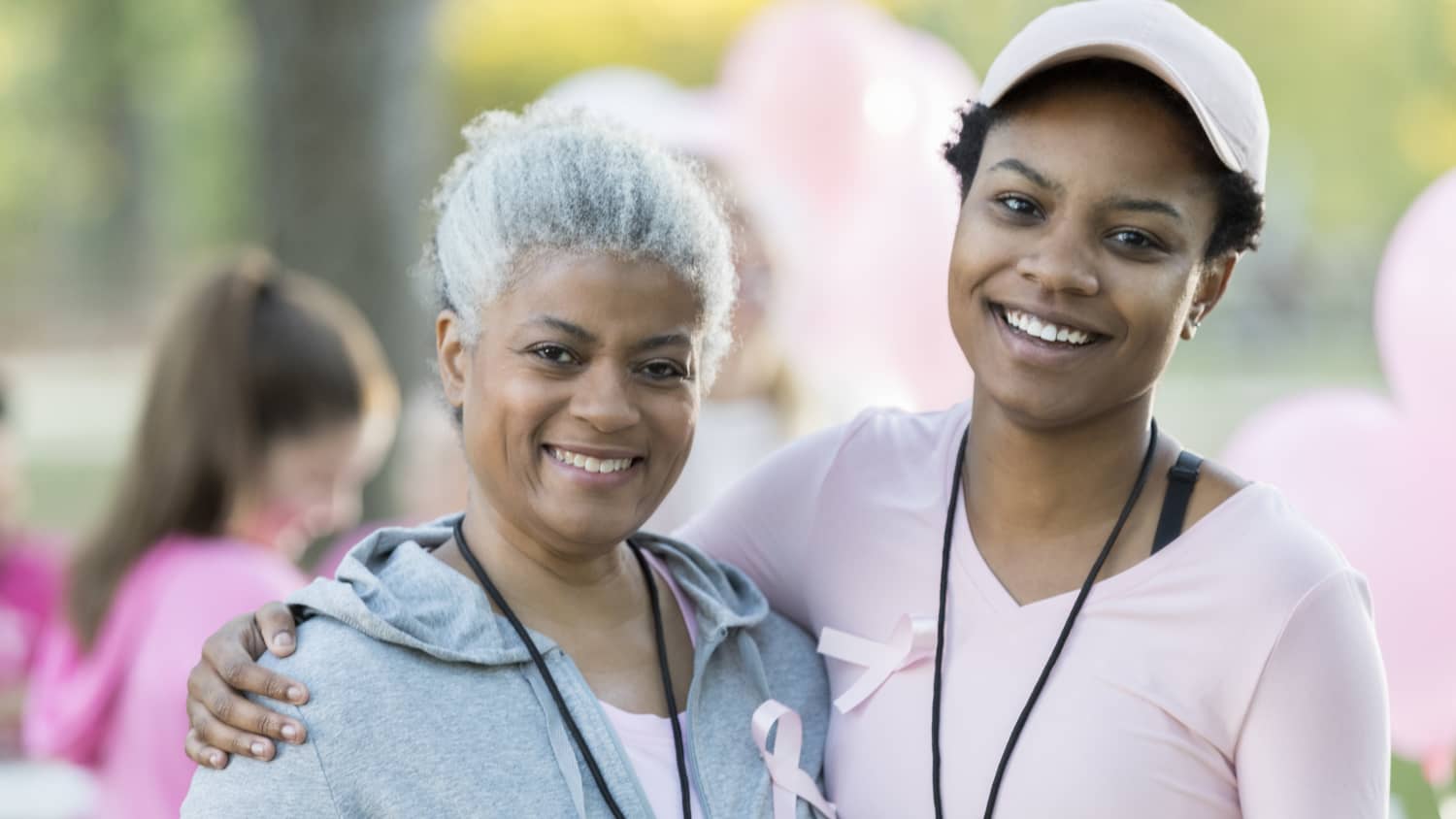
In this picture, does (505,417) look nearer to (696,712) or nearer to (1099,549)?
(696,712)

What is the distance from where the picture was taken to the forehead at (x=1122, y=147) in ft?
5.93

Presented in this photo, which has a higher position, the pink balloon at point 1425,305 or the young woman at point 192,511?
the pink balloon at point 1425,305

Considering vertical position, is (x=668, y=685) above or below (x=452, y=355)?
below

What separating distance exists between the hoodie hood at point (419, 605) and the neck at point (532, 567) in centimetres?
5

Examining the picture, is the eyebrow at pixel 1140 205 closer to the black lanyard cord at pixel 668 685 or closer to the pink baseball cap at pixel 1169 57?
the pink baseball cap at pixel 1169 57

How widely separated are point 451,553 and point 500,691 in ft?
0.78

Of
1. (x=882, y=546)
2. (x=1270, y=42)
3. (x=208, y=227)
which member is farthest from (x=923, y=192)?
(x=208, y=227)

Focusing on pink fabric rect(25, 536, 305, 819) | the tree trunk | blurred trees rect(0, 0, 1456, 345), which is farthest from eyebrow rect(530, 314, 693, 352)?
blurred trees rect(0, 0, 1456, 345)

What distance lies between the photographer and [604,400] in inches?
71.2

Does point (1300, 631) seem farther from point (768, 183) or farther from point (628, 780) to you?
point (768, 183)

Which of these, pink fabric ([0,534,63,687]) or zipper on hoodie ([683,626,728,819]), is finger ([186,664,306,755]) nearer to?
zipper on hoodie ([683,626,728,819])

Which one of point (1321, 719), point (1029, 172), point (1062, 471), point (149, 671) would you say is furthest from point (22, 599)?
point (1321, 719)

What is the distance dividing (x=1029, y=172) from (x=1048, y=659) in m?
0.58

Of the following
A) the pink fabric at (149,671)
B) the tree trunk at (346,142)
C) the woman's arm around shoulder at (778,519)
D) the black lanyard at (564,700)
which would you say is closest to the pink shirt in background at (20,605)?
the pink fabric at (149,671)
